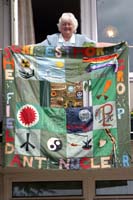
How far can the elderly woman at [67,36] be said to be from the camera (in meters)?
8.91

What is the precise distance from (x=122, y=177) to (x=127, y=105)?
5.77 feet

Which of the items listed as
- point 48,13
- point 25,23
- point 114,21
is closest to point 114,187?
point 114,21

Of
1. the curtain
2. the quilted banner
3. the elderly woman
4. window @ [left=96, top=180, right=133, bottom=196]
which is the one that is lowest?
window @ [left=96, top=180, right=133, bottom=196]

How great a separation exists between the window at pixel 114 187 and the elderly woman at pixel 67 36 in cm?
238

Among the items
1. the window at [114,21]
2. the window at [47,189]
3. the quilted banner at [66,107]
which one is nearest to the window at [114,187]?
the window at [47,189]

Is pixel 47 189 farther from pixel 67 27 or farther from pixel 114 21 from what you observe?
pixel 114 21

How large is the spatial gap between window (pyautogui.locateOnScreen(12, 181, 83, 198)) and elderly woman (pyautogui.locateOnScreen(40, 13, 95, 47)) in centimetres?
232

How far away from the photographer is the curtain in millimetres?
10484

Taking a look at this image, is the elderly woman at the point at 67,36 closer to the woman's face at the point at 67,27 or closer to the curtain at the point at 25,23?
the woman's face at the point at 67,27

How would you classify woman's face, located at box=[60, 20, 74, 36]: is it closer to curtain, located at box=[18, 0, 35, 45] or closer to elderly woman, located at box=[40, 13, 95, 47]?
elderly woman, located at box=[40, 13, 95, 47]

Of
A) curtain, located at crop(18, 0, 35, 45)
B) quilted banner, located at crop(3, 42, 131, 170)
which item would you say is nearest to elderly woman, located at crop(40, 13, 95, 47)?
quilted banner, located at crop(3, 42, 131, 170)

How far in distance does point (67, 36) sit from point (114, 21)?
220cm

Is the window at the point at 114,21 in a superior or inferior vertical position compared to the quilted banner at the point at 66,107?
superior

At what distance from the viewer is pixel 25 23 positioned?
1062cm
